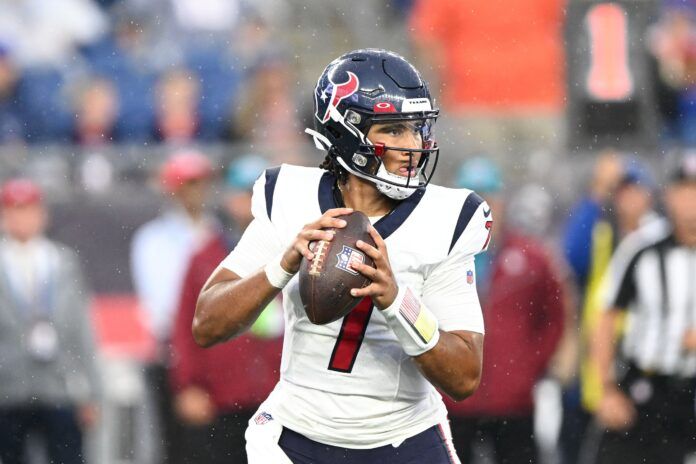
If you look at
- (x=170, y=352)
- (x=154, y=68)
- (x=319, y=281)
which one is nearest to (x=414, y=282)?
(x=319, y=281)

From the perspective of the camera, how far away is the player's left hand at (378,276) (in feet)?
11.2

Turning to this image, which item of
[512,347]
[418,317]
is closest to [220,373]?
[512,347]

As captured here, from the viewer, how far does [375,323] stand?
3736mm

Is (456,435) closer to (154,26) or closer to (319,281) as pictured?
(319,281)

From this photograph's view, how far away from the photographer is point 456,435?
23.1 ft

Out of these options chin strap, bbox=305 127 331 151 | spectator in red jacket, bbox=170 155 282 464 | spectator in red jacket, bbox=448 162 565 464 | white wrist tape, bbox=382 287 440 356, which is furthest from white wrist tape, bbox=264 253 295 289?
spectator in red jacket, bbox=448 162 565 464

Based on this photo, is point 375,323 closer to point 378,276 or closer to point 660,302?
point 378,276

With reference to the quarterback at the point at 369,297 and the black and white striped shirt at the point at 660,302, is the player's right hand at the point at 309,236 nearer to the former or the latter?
the quarterback at the point at 369,297

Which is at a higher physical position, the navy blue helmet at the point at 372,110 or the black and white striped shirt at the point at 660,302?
the navy blue helmet at the point at 372,110

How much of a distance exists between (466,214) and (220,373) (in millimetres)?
3426

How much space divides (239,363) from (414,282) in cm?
332

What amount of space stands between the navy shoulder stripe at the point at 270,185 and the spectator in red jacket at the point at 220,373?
9.52 feet

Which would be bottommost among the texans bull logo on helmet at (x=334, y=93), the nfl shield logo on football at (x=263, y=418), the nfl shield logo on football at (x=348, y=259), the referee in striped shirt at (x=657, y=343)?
the referee in striped shirt at (x=657, y=343)

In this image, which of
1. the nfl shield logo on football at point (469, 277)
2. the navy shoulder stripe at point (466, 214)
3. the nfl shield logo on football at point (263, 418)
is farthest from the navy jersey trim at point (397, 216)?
the nfl shield logo on football at point (263, 418)
